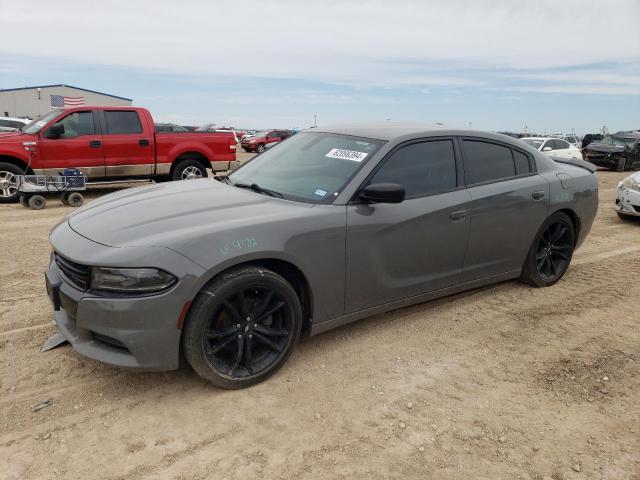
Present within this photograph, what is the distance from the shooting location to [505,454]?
8.32ft

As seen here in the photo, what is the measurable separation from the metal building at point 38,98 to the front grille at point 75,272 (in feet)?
170

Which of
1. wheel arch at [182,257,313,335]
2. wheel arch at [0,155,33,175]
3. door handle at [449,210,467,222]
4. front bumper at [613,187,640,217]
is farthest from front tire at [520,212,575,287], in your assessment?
wheel arch at [0,155,33,175]

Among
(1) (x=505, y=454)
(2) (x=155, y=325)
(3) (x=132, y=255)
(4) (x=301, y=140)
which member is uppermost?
(4) (x=301, y=140)

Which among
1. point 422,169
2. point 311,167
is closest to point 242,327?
point 311,167

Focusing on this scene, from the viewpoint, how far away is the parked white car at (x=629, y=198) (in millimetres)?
8352

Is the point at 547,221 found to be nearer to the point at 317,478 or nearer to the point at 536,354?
the point at 536,354

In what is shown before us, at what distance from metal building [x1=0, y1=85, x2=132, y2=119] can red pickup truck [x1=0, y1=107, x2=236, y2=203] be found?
43.8 meters

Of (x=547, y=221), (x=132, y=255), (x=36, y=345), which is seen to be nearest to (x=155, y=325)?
(x=132, y=255)

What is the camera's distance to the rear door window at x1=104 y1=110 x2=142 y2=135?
393 inches

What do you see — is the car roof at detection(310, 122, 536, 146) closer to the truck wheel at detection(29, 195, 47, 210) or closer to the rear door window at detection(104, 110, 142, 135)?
the truck wheel at detection(29, 195, 47, 210)

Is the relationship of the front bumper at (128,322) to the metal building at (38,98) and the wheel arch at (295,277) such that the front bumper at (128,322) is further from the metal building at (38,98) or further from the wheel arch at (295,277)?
the metal building at (38,98)

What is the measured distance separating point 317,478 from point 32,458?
140 cm

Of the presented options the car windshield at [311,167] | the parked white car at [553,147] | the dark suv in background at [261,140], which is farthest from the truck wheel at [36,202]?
the dark suv in background at [261,140]

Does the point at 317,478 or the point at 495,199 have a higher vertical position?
the point at 495,199
